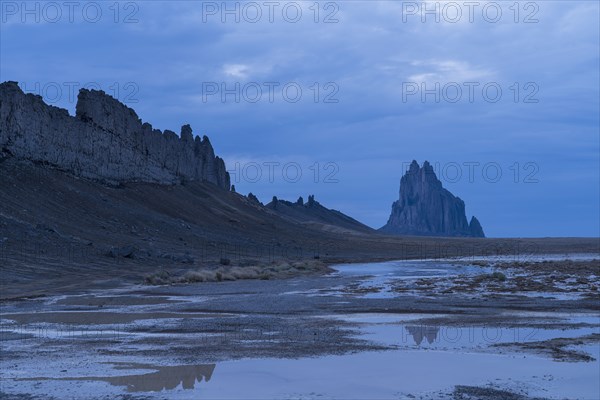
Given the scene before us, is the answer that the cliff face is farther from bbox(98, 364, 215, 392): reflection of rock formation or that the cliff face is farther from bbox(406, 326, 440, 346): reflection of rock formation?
bbox(98, 364, 215, 392): reflection of rock formation

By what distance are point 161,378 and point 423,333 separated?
7.57 metres

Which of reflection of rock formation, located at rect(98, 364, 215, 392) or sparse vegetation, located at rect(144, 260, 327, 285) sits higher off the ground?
sparse vegetation, located at rect(144, 260, 327, 285)

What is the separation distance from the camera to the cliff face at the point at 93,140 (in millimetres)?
66812

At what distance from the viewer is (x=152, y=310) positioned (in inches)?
993

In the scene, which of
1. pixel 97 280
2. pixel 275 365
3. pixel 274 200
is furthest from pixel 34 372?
pixel 274 200

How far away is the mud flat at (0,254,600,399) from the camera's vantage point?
469 inches

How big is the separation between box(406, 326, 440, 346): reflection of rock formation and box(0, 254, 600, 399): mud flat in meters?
0.03

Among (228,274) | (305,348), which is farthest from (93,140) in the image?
(305,348)

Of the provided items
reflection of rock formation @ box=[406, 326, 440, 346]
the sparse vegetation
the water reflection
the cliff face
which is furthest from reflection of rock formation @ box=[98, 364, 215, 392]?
the cliff face

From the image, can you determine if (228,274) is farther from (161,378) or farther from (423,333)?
(161,378)

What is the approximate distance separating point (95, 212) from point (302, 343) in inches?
2144

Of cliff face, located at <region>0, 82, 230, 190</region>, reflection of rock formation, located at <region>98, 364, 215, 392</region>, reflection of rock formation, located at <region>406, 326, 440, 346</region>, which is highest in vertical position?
cliff face, located at <region>0, 82, 230, 190</region>

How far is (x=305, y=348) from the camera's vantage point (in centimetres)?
1580

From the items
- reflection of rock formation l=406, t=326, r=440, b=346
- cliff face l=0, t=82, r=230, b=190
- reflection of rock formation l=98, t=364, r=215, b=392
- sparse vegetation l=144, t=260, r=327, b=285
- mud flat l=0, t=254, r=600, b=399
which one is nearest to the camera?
mud flat l=0, t=254, r=600, b=399
